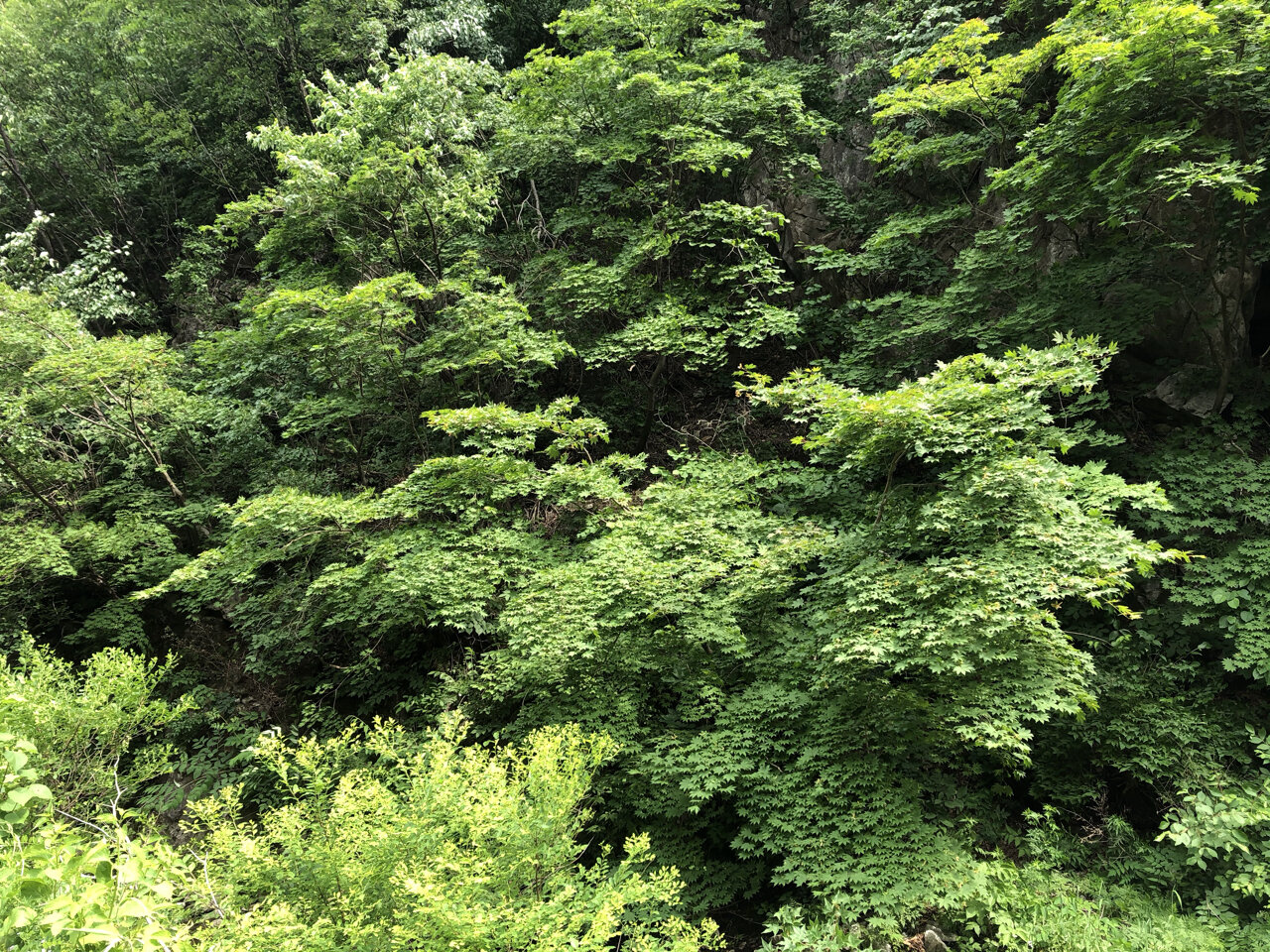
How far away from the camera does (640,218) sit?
32.7ft

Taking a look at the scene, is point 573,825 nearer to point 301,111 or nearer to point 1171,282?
point 1171,282

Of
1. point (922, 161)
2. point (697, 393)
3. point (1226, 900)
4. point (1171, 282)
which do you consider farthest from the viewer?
point (697, 393)

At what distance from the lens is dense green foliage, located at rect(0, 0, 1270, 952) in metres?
4.03

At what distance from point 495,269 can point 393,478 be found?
3.92 m

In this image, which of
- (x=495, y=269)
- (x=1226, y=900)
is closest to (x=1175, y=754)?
(x=1226, y=900)

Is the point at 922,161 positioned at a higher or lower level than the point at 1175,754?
higher

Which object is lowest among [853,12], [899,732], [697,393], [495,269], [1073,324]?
[899,732]

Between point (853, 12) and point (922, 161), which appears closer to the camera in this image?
point (922, 161)

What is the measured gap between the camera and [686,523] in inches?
236

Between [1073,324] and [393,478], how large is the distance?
922 centimetres

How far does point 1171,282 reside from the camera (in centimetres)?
633

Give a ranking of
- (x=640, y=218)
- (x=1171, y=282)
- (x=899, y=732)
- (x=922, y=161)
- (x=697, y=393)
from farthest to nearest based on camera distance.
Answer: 1. (x=697, y=393)
2. (x=640, y=218)
3. (x=922, y=161)
4. (x=1171, y=282)
5. (x=899, y=732)

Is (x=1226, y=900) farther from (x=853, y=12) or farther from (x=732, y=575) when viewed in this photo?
(x=853, y=12)

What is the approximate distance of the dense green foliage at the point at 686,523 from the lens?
4.03 m
